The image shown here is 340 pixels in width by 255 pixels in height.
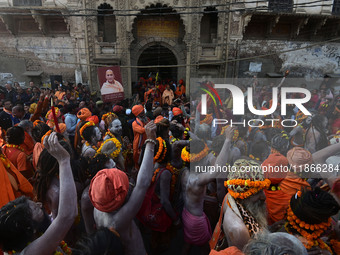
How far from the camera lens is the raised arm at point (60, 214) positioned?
139 cm

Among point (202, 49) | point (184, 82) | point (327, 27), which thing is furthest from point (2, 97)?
point (327, 27)

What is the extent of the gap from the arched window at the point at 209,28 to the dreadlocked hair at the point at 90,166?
A: 39.7 feet

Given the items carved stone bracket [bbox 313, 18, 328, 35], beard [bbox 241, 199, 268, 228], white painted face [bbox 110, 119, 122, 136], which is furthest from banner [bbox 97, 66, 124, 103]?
carved stone bracket [bbox 313, 18, 328, 35]

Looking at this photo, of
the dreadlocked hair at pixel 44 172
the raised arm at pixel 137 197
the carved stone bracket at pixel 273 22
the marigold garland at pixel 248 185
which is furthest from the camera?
the carved stone bracket at pixel 273 22

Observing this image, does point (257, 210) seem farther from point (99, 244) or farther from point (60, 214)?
point (60, 214)

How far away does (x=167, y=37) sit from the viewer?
12953mm

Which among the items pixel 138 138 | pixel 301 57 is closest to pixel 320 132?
pixel 138 138

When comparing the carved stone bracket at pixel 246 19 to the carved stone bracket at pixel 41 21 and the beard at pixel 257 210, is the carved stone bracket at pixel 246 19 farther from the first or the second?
the beard at pixel 257 210

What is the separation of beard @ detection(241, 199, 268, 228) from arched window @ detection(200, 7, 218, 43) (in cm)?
1239

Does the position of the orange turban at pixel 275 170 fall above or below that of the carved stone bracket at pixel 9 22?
below

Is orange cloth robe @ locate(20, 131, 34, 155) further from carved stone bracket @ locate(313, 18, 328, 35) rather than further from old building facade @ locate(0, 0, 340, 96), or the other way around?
carved stone bracket @ locate(313, 18, 328, 35)

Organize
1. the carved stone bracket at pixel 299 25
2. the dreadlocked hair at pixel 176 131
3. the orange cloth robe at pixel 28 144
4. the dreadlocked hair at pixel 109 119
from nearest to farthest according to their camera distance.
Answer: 1. the orange cloth robe at pixel 28 144
2. the dreadlocked hair at pixel 176 131
3. the dreadlocked hair at pixel 109 119
4. the carved stone bracket at pixel 299 25
